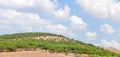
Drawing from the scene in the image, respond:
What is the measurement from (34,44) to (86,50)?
4.18 metres

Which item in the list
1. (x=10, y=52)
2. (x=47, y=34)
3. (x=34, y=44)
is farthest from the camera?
(x=47, y=34)

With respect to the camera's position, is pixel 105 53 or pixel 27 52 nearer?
pixel 27 52

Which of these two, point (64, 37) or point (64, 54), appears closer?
point (64, 54)

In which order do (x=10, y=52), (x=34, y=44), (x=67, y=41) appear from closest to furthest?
(x=10, y=52) < (x=34, y=44) < (x=67, y=41)

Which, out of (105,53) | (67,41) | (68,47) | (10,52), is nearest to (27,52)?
(10,52)

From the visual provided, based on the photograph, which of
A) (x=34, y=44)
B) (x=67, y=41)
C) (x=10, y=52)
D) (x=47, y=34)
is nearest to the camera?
(x=10, y=52)

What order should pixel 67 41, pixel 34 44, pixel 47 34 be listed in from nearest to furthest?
pixel 34 44
pixel 67 41
pixel 47 34

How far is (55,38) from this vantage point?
126 feet

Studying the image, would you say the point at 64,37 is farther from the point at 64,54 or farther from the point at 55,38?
the point at 64,54

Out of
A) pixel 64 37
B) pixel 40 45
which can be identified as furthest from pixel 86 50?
pixel 64 37

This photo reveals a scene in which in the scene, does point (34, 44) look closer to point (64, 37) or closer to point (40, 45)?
point (40, 45)

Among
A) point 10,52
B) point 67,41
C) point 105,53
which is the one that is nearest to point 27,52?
point 10,52

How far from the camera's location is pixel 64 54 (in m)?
30.0

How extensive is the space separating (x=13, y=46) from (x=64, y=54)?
3938 millimetres
